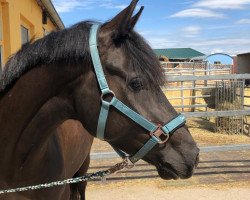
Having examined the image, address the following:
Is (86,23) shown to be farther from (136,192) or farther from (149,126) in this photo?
(136,192)

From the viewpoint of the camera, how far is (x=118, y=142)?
183 cm

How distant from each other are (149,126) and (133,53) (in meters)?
0.35

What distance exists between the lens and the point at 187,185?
529 centimetres

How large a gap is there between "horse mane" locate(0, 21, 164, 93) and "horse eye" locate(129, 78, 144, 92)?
5 centimetres

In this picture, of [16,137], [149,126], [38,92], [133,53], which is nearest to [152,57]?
[133,53]

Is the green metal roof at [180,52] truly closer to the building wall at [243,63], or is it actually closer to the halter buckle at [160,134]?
the building wall at [243,63]

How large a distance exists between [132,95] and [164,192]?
3.57 metres

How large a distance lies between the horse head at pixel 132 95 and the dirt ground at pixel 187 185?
127 inches

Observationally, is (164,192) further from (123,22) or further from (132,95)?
(123,22)

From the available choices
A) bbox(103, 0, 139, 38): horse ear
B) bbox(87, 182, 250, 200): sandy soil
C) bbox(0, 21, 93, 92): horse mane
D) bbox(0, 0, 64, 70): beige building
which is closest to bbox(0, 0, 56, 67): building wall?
bbox(0, 0, 64, 70): beige building

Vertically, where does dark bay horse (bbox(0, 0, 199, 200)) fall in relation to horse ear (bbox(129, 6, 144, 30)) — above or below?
below

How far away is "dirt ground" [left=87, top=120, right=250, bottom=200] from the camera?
4914 millimetres

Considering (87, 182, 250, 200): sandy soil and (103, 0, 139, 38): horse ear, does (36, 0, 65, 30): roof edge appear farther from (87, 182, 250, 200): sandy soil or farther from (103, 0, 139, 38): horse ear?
(103, 0, 139, 38): horse ear

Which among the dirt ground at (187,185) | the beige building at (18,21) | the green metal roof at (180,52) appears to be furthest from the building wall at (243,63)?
the green metal roof at (180,52)
